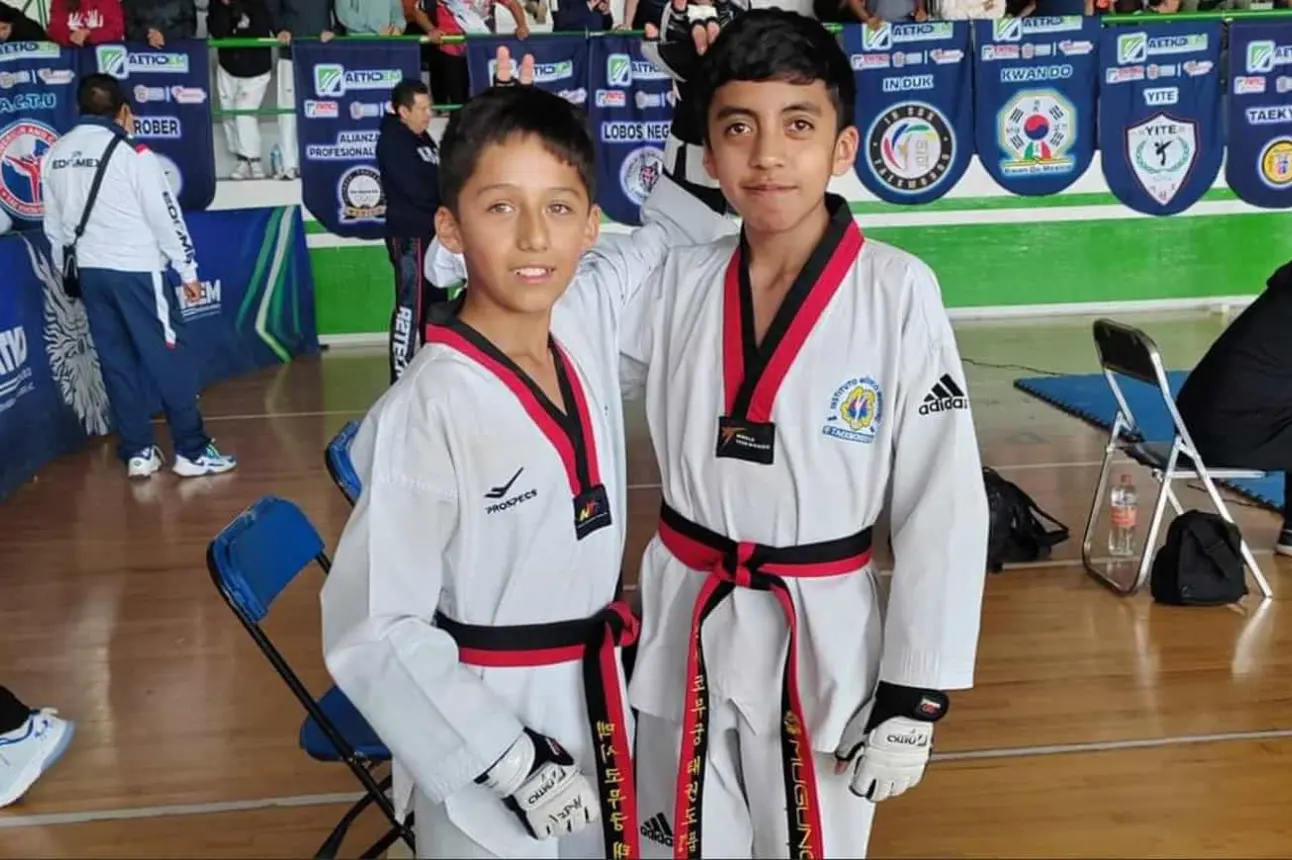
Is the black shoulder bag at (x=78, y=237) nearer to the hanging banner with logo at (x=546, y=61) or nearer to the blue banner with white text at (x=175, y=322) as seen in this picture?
the blue banner with white text at (x=175, y=322)

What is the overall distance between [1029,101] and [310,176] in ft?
15.4

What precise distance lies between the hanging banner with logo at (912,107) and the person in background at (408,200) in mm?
3432

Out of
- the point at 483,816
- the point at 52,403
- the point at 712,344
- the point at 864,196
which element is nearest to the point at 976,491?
the point at 712,344

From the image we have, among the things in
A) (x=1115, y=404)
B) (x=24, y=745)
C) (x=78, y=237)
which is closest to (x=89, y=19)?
(x=78, y=237)

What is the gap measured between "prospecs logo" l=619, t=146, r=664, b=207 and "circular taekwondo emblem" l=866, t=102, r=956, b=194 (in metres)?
1.45

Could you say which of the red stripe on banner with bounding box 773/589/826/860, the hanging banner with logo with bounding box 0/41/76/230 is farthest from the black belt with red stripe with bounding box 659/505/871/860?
the hanging banner with logo with bounding box 0/41/76/230

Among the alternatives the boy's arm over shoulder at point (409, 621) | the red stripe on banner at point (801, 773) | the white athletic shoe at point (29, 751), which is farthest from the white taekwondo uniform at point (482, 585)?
the white athletic shoe at point (29, 751)

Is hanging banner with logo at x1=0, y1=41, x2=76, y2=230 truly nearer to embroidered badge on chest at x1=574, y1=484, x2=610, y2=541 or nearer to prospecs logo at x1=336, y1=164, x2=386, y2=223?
prospecs logo at x1=336, y1=164, x2=386, y2=223

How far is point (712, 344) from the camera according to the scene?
1765 mm

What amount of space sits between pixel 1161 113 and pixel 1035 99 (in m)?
→ 0.88

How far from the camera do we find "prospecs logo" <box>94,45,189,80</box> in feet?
25.2

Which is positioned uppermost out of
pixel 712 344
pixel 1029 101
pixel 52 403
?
pixel 1029 101

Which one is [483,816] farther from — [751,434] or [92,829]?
[92,829]

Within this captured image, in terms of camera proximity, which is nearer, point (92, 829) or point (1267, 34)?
point (92, 829)
